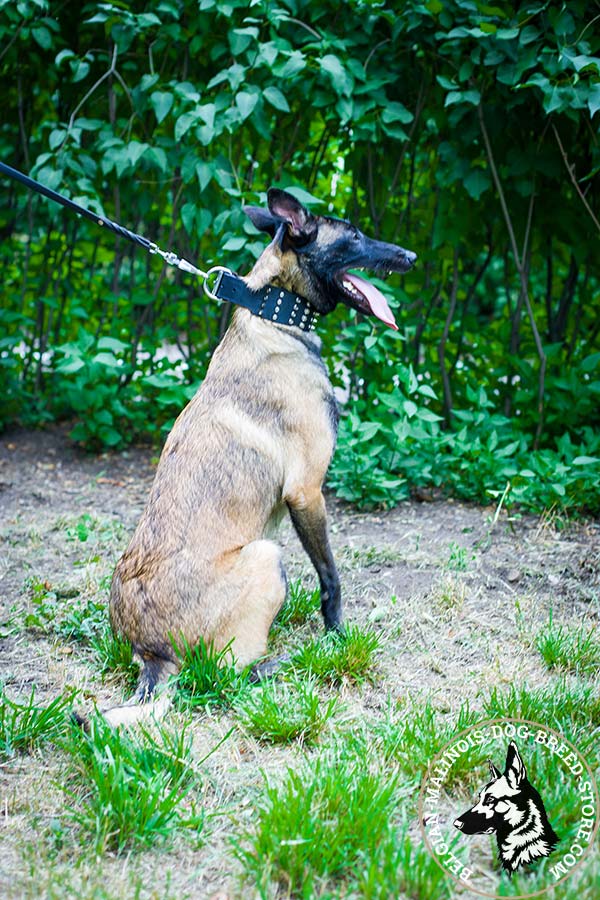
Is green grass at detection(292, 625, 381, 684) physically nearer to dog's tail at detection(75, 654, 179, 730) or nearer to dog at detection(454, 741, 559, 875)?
dog's tail at detection(75, 654, 179, 730)

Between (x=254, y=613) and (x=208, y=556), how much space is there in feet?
0.85

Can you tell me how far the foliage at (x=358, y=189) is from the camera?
4469 millimetres

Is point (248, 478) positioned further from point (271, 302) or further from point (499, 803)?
point (499, 803)

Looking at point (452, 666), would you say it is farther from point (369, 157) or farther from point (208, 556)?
point (369, 157)

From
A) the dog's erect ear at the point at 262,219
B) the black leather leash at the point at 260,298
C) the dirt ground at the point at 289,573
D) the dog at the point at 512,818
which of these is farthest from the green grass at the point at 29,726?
the dog's erect ear at the point at 262,219

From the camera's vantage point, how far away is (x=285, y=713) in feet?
8.86

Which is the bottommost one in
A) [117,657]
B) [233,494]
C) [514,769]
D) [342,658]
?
[117,657]

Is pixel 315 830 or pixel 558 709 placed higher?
pixel 558 709

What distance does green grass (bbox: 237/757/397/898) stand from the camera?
6.63 ft

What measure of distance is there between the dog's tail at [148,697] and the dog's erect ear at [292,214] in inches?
67.2

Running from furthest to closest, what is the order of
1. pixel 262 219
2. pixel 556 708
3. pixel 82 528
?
1. pixel 82 528
2. pixel 262 219
3. pixel 556 708

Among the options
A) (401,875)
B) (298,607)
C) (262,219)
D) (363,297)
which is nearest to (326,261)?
(363,297)

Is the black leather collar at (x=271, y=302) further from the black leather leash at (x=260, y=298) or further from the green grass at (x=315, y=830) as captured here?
the green grass at (x=315, y=830)

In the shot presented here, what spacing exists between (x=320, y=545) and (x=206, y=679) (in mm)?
695
